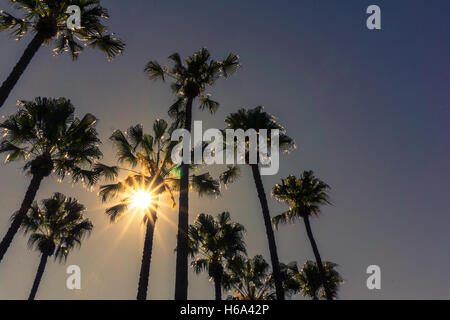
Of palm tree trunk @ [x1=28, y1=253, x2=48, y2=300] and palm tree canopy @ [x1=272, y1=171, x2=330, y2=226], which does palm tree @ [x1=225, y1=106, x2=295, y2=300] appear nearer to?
palm tree canopy @ [x1=272, y1=171, x2=330, y2=226]

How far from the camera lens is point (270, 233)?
Result: 49.0ft

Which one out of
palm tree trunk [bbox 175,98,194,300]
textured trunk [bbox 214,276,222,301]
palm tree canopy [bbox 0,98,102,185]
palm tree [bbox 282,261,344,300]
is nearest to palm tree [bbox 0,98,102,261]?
palm tree canopy [bbox 0,98,102,185]

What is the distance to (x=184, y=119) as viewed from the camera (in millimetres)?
14562

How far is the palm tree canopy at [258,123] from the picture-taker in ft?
59.4

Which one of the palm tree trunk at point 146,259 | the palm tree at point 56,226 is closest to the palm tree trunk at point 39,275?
the palm tree at point 56,226

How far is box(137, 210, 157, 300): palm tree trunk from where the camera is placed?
38.2 ft

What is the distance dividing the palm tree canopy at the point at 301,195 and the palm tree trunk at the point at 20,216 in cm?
1568

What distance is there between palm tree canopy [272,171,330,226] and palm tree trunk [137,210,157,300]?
1189 cm

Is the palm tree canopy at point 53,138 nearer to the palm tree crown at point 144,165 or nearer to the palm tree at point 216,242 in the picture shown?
the palm tree crown at point 144,165

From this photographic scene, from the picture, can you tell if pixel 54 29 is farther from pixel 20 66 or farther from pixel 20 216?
pixel 20 216

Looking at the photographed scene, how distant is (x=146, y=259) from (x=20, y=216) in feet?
17.4

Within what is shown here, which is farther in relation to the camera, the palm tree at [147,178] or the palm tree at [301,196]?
the palm tree at [301,196]
